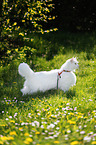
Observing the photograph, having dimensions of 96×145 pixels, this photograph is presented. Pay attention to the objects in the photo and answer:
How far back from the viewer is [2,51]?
26.9 ft

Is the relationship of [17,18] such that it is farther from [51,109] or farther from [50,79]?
[51,109]

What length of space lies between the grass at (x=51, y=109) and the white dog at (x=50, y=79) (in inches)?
6.1

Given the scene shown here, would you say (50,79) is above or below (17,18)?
below

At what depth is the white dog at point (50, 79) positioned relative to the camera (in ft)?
16.4

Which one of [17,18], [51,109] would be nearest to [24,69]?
[51,109]

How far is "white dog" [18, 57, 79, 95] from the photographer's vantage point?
→ 4.99 meters

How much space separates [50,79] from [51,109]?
1249mm

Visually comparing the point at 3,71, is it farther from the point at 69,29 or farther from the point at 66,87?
the point at 69,29

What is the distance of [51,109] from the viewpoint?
3992mm

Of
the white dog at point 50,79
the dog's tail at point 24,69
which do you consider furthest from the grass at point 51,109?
the dog's tail at point 24,69

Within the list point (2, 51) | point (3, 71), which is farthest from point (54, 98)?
point (2, 51)

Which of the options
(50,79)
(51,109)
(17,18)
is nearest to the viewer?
(51,109)

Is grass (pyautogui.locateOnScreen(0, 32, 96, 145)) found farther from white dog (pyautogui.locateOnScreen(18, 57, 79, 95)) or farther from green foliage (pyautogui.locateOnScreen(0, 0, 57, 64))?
green foliage (pyautogui.locateOnScreen(0, 0, 57, 64))

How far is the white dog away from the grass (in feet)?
0.51
